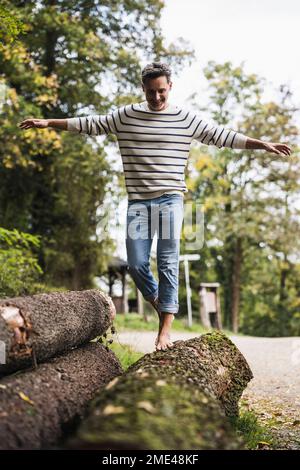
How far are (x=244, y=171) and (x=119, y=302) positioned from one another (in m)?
7.58

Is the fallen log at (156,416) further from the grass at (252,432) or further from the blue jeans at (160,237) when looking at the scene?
the blue jeans at (160,237)

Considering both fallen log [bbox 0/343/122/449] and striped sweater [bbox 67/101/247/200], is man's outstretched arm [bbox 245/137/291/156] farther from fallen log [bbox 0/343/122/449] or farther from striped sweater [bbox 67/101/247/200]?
fallen log [bbox 0/343/122/449]

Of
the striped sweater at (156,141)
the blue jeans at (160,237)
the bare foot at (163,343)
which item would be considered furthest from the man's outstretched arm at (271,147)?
the bare foot at (163,343)

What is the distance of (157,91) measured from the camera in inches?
169

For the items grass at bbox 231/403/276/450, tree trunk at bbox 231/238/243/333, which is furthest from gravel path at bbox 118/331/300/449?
tree trunk at bbox 231/238/243/333

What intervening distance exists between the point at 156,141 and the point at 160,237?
716 millimetres

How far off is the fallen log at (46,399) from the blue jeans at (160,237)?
82 centimetres

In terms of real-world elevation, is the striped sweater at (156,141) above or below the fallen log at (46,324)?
above

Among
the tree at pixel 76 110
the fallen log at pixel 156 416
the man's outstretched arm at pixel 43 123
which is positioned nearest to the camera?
the fallen log at pixel 156 416

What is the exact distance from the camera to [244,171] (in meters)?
21.4

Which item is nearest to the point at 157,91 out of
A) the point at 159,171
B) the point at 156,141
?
the point at 156,141

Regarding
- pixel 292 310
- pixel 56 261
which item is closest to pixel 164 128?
pixel 56 261

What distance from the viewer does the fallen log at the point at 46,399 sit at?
8.35ft

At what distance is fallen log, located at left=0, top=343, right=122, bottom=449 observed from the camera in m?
2.54
